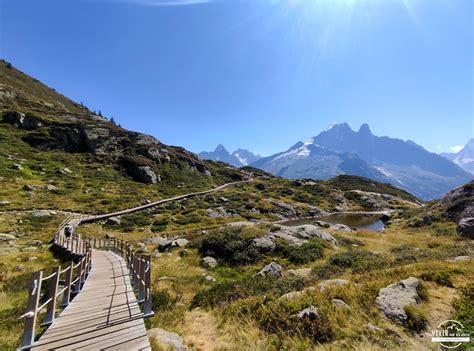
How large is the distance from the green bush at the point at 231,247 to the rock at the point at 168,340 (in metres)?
11.6

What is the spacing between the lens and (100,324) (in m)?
7.80

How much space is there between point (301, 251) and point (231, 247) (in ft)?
18.8

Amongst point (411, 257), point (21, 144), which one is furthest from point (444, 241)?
point (21, 144)

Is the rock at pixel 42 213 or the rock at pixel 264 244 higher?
the rock at pixel 42 213

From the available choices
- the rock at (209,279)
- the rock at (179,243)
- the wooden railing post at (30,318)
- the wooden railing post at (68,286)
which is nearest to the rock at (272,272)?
the rock at (209,279)

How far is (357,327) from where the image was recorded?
7152 mm

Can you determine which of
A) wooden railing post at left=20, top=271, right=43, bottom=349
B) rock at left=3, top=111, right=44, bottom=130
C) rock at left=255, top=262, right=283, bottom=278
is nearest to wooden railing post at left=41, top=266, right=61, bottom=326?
wooden railing post at left=20, top=271, right=43, bottom=349

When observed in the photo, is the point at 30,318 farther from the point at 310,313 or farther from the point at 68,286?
the point at 310,313

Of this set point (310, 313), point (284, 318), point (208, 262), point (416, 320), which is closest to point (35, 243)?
point (208, 262)

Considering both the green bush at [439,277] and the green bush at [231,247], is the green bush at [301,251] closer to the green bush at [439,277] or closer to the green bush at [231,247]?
the green bush at [231,247]

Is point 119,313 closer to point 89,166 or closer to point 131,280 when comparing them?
point 131,280

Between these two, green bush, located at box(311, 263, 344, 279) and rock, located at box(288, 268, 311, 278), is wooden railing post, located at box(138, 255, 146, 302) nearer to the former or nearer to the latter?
rock, located at box(288, 268, 311, 278)

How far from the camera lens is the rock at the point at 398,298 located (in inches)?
299

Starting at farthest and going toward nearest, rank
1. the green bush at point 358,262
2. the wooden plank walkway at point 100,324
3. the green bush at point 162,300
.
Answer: the green bush at point 358,262, the green bush at point 162,300, the wooden plank walkway at point 100,324
